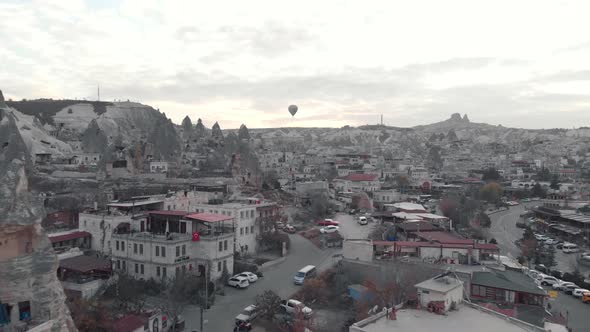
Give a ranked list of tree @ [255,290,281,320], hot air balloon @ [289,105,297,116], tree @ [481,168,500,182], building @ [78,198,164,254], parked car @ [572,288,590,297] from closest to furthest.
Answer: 1. tree @ [255,290,281,320]
2. parked car @ [572,288,590,297]
3. building @ [78,198,164,254]
4. tree @ [481,168,500,182]
5. hot air balloon @ [289,105,297,116]

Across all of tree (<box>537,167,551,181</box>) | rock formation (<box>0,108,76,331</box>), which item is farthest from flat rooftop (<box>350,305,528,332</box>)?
tree (<box>537,167,551,181</box>)

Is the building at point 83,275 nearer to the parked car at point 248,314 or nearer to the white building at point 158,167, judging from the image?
the parked car at point 248,314

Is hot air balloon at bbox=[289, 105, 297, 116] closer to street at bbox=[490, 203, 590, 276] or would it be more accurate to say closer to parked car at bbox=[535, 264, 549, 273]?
street at bbox=[490, 203, 590, 276]

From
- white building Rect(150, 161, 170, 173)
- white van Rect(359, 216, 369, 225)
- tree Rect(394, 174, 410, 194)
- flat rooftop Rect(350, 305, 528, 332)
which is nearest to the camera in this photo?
flat rooftop Rect(350, 305, 528, 332)

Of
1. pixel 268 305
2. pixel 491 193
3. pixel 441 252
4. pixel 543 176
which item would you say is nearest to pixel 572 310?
pixel 441 252

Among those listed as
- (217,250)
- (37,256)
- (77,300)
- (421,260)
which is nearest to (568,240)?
(421,260)

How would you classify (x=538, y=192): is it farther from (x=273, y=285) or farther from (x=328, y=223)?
(x=273, y=285)

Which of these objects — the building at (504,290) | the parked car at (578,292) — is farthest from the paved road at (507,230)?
the building at (504,290)

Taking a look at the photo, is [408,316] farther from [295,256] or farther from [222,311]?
[295,256]
